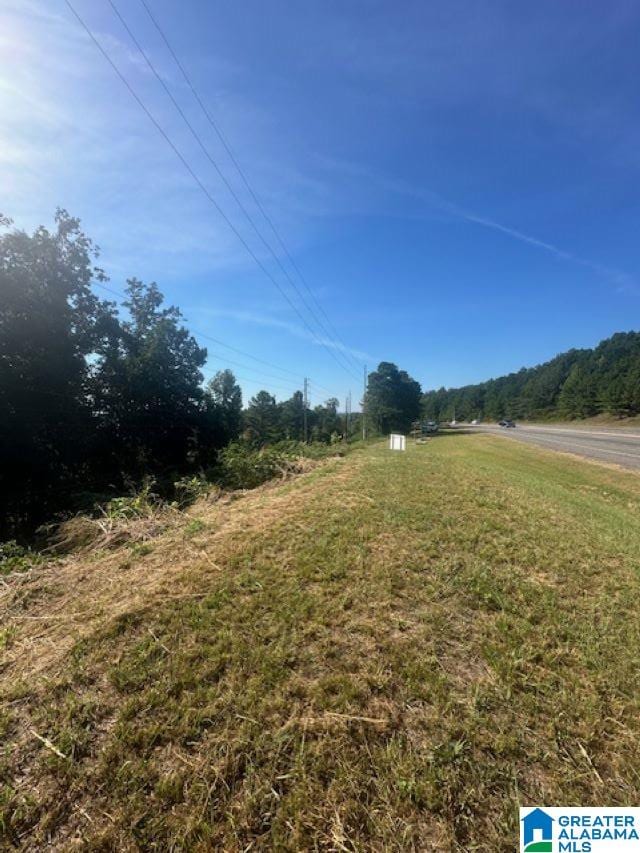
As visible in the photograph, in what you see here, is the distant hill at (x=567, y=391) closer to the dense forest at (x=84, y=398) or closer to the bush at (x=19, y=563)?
the dense forest at (x=84, y=398)

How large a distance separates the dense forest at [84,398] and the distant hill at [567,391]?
6100 centimetres

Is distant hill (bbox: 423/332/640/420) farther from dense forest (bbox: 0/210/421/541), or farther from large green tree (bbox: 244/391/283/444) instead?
dense forest (bbox: 0/210/421/541)

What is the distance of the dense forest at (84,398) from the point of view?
1359 centimetres

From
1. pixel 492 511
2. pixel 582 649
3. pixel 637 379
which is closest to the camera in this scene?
pixel 582 649

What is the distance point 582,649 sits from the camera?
2.84 m

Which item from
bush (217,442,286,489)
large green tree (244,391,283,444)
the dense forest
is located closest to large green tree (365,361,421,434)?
large green tree (244,391,283,444)

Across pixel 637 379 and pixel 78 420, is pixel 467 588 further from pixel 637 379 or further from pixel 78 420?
pixel 637 379

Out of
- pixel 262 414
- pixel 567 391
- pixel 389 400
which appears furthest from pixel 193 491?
pixel 567 391

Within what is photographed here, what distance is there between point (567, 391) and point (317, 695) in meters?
84.7

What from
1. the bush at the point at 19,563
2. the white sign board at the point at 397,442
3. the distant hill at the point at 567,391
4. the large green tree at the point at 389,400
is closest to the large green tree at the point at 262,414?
the large green tree at the point at 389,400

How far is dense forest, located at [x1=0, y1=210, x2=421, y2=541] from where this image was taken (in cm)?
1359

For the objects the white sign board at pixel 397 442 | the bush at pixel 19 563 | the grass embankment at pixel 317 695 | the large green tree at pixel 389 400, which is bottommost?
the bush at pixel 19 563

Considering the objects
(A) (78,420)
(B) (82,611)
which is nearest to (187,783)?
(B) (82,611)

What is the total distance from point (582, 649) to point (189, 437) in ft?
83.3
